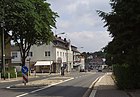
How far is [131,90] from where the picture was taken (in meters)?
27.7

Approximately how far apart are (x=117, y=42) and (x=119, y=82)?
3.69 metres

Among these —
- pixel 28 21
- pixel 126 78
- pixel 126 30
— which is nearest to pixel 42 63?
pixel 28 21

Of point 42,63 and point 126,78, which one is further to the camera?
point 42,63

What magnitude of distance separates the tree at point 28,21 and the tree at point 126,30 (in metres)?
Answer: 35.3

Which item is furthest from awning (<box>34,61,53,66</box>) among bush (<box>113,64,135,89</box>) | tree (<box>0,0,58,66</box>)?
bush (<box>113,64,135,89</box>)

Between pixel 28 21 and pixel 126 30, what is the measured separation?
1534 inches

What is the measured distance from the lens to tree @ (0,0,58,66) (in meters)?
62.0

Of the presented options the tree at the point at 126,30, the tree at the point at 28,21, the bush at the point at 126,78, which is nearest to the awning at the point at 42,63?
the tree at the point at 28,21

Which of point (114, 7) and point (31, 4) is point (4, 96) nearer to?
point (114, 7)

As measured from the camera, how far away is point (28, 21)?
2530 inches

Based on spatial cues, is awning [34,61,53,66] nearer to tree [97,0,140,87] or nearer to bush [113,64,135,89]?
bush [113,64,135,89]

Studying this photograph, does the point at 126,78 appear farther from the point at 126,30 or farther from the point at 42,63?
the point at 42,63

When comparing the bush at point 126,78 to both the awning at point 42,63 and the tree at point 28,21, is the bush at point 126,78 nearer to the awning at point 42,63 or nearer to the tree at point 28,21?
the tree at point 28,21

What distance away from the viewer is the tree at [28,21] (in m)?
62.0
